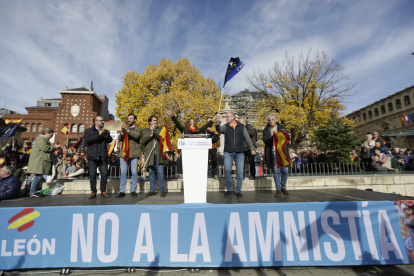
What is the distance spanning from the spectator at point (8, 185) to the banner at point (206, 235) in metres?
2.14

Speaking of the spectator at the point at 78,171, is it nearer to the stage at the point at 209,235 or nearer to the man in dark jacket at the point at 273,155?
the stage at the point at 209,235

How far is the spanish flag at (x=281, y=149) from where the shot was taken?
4.52m

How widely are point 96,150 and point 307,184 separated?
631 centimetres

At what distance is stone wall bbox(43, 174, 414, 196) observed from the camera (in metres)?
5.98

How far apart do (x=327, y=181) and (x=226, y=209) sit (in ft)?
16.3

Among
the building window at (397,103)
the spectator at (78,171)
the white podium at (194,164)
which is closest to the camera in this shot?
the white podium at (194,164)

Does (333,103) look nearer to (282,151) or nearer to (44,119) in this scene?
(282,151)

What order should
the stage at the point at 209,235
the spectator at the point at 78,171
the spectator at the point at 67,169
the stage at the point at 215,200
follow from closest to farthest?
1. the stage at the point at 209,235
2. the stage at the point at 215,200
3. the spectator at the point at 78,171
4. the spectator at the point at 67,169

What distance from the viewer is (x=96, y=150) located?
4.76 metres

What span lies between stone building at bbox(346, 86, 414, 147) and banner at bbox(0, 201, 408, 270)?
28141 mm

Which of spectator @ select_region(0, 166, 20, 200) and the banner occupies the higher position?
spectator @ select_region(0, 166, 20, 200)

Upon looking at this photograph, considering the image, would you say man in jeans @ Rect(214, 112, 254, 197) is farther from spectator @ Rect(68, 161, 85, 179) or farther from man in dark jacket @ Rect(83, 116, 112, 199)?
spectator @ Rect(68, 161, 85, 179)

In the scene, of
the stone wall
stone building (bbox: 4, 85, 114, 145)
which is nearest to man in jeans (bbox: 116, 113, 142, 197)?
the stone wall

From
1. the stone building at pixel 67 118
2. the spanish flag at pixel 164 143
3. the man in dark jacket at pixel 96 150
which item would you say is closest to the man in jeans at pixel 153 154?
the spanish flag at pixel 164 143
